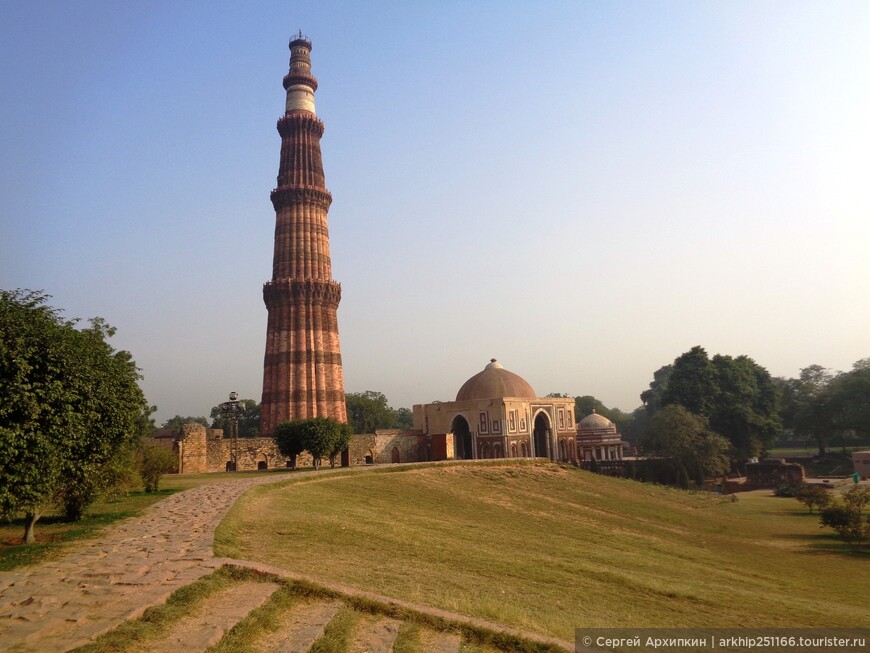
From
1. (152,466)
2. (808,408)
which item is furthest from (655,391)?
(152,466)

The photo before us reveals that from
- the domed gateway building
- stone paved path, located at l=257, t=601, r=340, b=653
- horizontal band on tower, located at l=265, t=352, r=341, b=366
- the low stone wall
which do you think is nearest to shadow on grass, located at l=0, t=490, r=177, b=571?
stone paved path, located at l=257, t=601, r=340, b=653

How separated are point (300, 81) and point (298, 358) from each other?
20.5 m

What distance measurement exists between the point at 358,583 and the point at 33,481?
17.9 feet

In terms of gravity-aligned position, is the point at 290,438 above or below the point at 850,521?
above

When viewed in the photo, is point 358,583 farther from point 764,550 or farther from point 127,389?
point 764,550

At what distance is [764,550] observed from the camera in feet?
55.2

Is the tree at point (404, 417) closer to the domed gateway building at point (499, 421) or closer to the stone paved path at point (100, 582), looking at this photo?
the domed gateway building at point (499, 421)

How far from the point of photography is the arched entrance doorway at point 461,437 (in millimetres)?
40281

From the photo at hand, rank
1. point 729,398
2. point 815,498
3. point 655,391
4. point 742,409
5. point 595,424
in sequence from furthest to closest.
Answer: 1. point 655,391
2. point 595,424
3. point 729,398
4. point 742,409
5. point 815,498

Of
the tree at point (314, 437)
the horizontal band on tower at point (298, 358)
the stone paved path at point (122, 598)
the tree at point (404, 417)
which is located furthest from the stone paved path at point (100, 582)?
the tree at point (404, 417)

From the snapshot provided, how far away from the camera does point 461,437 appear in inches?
1612

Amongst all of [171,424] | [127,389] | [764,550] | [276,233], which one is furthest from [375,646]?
[171,424]

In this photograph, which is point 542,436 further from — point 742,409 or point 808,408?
point 808,408

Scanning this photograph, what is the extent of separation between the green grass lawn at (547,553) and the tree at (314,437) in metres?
5.84
